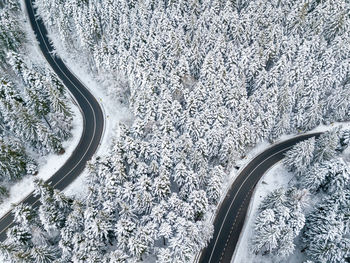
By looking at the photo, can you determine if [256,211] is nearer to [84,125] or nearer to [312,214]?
[312,214]

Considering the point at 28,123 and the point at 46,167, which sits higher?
the point at 28,123

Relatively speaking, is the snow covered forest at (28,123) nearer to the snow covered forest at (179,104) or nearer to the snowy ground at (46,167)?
the snowy ground at (46,167)

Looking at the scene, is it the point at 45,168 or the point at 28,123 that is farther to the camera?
the point at 45,168

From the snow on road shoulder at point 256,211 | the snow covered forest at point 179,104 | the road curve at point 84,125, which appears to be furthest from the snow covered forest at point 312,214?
the road curve at point 84,125

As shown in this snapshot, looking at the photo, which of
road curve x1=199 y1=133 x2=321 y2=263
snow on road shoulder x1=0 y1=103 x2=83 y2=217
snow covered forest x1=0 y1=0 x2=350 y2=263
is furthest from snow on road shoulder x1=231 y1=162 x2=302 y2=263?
snow on road shoulder x1=0 y1=103 x2=83 y2=217

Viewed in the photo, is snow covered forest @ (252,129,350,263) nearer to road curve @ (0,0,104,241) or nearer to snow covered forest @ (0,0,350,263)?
snow covered forest @ (0,0,350,263)

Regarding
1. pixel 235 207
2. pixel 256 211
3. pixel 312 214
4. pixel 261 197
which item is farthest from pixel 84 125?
pixel 312 214

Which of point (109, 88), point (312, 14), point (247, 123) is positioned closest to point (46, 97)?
point (109, 88)
